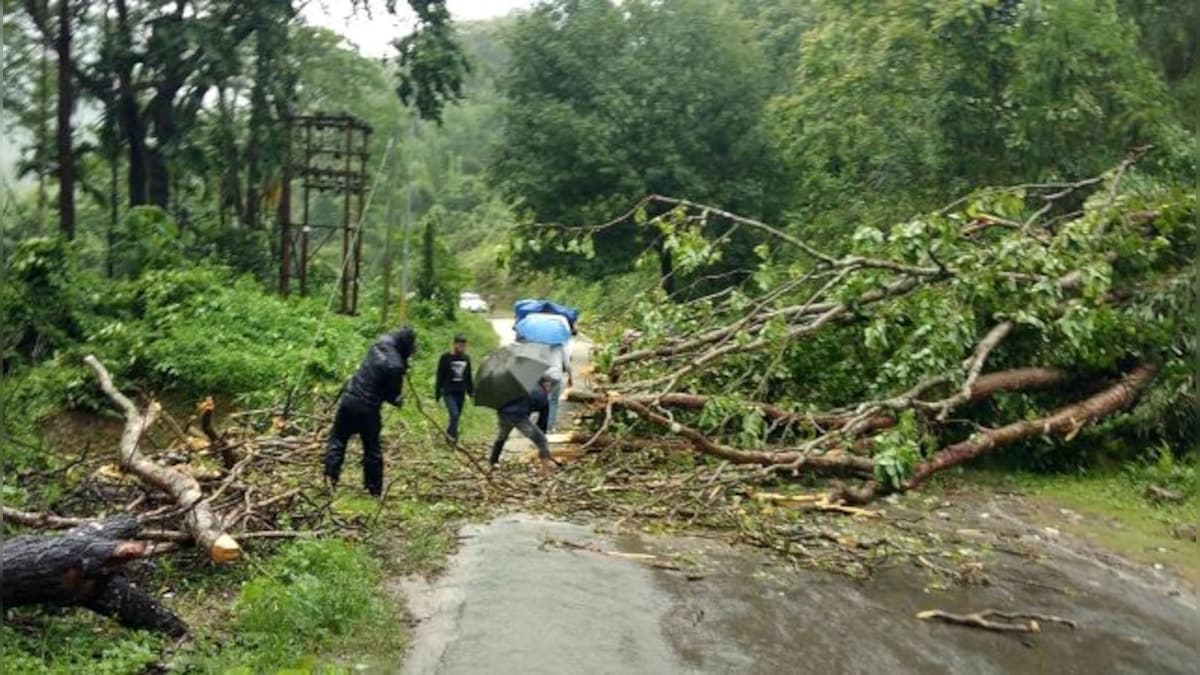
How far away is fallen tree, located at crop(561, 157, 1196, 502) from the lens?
10.1 meters

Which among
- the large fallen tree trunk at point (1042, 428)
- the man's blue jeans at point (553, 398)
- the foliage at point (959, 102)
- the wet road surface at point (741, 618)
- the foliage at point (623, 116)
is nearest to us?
the wet road surface at point (741, 618)

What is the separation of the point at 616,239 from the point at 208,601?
17.4 metres

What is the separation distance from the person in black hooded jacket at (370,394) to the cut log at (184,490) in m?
1.24

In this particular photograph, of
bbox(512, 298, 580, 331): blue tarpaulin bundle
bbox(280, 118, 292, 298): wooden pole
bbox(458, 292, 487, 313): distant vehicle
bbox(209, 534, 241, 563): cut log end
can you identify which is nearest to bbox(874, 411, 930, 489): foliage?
bbox(512, 298, 580, 331): blue tarpaulin bundle

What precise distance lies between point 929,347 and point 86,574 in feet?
23.6

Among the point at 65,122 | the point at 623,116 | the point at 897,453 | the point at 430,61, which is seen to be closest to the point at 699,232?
the point at 897,453

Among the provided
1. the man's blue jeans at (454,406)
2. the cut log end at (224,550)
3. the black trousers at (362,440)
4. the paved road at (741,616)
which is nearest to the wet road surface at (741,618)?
the paved road at (741,616)

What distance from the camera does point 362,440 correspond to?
8.56 metres

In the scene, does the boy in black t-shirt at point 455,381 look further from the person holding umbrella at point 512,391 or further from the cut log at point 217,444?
the cut log at point 217,444

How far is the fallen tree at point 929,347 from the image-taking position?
1012cm

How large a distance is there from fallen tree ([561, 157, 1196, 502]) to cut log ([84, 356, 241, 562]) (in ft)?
13.0

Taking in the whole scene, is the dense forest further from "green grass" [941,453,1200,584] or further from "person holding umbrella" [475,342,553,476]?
"person holding umbrella" [475,342,553,476]

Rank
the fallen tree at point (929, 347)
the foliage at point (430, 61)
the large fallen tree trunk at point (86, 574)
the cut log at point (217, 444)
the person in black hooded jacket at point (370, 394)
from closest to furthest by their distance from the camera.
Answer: the large fallen tree trunk at point (86, 574) → the person in black hooded jacket at point (370, 394) → the cut log at point (217, 444) → the fallen tree at point (929, 347) → the foliage at point (430, 61)

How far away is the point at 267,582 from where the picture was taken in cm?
613
